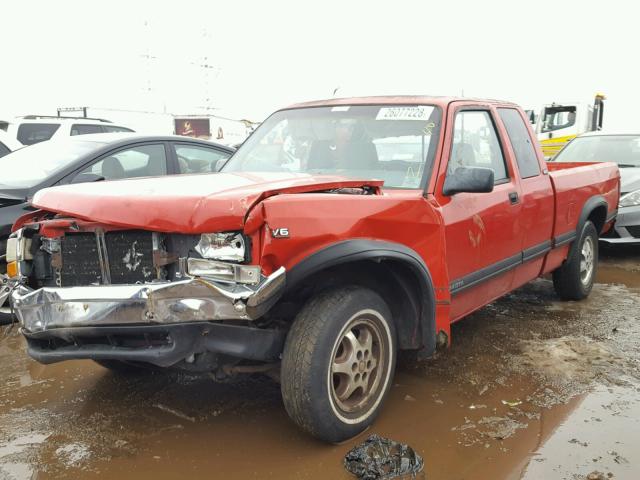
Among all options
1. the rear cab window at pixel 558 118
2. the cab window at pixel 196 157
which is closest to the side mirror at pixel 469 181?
the cab window at pixel 196 157

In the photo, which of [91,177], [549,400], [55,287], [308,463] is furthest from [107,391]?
[549,400]

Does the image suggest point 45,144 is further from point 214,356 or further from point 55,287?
point 214,356

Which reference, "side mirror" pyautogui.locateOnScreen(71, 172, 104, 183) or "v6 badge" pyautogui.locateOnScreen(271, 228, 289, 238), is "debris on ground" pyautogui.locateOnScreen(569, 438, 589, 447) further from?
"side mirror" pyautogui.locateOnScreen(71, 172, 104, 183)

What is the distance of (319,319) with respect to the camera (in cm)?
293

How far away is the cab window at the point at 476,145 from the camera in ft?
13.4

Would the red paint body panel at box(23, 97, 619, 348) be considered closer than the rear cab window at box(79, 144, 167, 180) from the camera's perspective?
Yes

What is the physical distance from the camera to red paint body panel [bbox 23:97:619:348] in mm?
2732

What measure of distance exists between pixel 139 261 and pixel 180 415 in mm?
1035

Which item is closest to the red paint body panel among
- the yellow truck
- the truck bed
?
the truck bed

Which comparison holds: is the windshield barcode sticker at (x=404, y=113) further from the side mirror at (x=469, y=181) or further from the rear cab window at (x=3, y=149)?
the rear cab window at (x=3, y=149)

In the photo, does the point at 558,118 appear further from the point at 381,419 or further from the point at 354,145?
the point at 381,419

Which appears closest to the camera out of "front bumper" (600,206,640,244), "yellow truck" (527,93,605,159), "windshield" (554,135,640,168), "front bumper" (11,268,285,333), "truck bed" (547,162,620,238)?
"front bumper" (11,268,285,333)

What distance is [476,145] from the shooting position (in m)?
4.33

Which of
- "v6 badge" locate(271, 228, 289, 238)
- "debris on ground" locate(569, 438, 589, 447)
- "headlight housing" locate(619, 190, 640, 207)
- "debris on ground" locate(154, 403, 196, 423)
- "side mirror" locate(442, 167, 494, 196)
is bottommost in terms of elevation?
"debris on ground" locate(569, 438, 589, 447)
